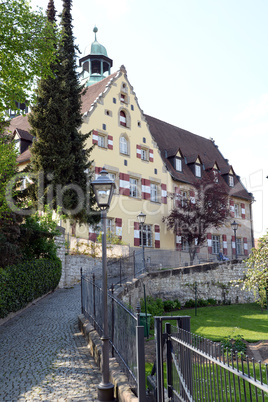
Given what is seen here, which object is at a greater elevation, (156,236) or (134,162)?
(134,162)

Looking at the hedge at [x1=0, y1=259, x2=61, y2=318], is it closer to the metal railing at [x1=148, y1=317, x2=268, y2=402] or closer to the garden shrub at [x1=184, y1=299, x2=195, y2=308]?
the garden shrub at [x1=184, y1=299, x2=195, y2=308]

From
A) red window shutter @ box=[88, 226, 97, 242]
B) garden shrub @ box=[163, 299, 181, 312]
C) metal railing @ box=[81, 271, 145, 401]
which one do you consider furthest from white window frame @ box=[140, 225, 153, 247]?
metal railing @ box=[81, 271, 145, 401]

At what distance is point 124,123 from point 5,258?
1875cm

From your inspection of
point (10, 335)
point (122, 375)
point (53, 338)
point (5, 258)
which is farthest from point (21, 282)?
point (122, 375)

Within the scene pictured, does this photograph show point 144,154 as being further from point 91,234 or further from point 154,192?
point 91,234

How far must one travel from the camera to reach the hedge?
12.1 metres

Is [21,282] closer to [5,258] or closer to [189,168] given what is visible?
[5,258]

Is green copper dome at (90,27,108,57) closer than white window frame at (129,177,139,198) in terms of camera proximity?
No

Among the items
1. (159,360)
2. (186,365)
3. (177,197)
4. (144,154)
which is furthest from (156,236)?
(186,365)

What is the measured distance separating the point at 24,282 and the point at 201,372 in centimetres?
1152

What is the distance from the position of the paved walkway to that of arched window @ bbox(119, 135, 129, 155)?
17333mm

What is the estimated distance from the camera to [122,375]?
6023 mm

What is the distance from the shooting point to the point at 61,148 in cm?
2162

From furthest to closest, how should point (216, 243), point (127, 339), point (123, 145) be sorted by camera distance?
1. point (216, 243)
2. point (123, 145)
3. point (127, 339)
